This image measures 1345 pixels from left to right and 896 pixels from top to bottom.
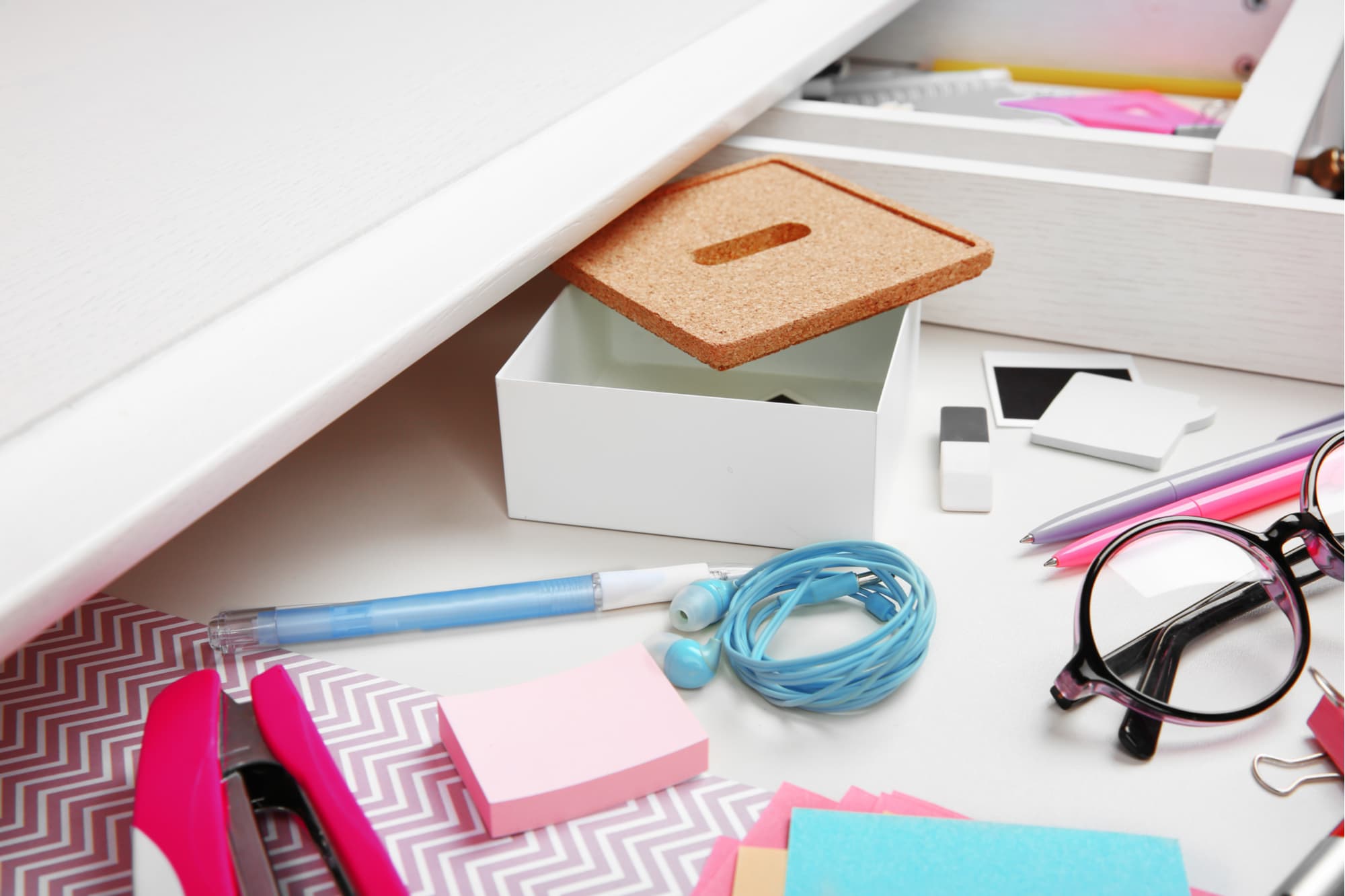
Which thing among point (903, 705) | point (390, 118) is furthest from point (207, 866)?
point (390, 118)

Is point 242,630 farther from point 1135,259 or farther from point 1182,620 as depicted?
point 1135,259

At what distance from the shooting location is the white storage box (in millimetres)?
521

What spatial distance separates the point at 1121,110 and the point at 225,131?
71cm

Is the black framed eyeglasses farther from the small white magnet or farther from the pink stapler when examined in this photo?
the pink stapler

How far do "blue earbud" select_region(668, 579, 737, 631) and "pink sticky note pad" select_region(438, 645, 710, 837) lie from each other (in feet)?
0.13

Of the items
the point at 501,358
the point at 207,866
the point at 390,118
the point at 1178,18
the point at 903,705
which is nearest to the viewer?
the point at 207,866

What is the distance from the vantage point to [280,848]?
391mm

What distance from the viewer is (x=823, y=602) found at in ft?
1.69

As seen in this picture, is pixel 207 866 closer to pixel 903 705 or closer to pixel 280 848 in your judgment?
pixel 280 848

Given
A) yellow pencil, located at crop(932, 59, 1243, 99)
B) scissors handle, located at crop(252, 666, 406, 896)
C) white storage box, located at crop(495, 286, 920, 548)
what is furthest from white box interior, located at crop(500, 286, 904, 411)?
yellow pencil, located at crop(932, 59, 1243, 99)

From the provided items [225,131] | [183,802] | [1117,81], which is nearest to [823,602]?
[183,802]

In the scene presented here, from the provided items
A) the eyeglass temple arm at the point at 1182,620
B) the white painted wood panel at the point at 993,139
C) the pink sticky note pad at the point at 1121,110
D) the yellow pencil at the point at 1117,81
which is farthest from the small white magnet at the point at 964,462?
the yellow pencil at the point at 1117,81

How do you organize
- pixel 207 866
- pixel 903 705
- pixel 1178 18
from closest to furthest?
1. pixel 207 866
2. pixel 903 705
3. pixel 1178 18

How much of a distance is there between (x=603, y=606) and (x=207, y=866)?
203 mm
